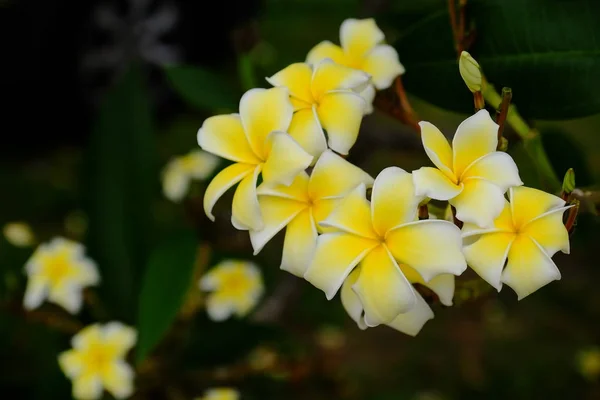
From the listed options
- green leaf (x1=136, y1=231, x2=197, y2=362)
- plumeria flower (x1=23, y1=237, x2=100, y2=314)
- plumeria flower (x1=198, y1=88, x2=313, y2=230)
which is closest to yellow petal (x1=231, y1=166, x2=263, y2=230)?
plumeria flower (x1=198, y1=88, x2=313, y2=230)

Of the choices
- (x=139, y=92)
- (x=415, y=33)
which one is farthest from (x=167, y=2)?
(x=415, y=33)

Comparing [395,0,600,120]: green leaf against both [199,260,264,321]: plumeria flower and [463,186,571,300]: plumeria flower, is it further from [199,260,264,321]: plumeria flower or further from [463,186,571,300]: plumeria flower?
[199,260,264,321]: plumeria flower

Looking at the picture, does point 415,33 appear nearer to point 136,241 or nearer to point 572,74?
point 572,74

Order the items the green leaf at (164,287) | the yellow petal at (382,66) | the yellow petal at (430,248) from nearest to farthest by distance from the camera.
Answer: the yellow petal at (430,248), the yellow petal at (382,66), the green leaf at (164,287)

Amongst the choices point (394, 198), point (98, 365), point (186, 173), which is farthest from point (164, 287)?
point (394, 198)

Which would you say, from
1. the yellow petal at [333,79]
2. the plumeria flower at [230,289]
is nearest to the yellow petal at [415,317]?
the yellow petal at [333,79]

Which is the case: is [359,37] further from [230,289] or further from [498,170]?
[230,289]

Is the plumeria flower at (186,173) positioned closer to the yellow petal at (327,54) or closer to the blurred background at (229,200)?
the blurred background at (229,200)
